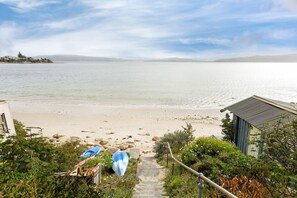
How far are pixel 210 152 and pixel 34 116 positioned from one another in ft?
82.4

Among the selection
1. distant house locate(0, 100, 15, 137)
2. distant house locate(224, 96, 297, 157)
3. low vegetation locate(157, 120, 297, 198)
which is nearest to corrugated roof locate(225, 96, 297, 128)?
distant house locate(224, 96, 297, 157)

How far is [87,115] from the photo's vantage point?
31844 mm

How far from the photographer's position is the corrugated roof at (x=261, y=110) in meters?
11.0

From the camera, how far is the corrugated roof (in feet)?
36.0

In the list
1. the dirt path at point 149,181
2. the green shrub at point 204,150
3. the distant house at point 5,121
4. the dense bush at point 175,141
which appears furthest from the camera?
the dense bush at point 175,141

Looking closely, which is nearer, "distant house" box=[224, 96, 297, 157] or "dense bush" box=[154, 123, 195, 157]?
"distant house" box=[224, 96, 297, 157]

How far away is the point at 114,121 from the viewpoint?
29062 mm

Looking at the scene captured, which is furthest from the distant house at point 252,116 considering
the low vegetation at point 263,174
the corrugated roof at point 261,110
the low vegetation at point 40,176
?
the low vegetation at point 40,176

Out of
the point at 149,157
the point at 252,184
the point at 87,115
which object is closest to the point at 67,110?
the point at 87,115

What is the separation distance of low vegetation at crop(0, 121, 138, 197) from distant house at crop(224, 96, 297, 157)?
5.57m

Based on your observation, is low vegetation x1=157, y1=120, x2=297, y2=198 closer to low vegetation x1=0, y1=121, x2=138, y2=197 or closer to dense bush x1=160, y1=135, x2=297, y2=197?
dense bush x1=160, y1=135, x2=297, y2=197

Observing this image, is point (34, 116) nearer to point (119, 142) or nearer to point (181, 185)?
point (119, 142)

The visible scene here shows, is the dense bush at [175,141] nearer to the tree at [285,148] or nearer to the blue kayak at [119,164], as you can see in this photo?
the blue kayak at [119,164]

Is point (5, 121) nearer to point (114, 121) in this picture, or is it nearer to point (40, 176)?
point (40, 176)
